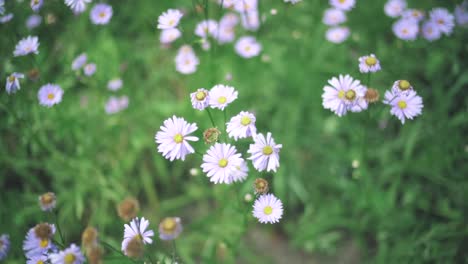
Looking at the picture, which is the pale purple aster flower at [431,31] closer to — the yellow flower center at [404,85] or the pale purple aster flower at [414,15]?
the pale purple aster flower at [414,15]

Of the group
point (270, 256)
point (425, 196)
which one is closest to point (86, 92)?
point (270, 256)

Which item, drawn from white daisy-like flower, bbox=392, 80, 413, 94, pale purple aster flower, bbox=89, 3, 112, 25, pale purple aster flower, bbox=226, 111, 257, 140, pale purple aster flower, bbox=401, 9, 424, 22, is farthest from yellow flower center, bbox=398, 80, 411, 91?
pale purple aster flower, bbox=89, 3, 112, 25

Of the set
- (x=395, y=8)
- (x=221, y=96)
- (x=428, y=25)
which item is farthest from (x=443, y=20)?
(x=221, y=96)

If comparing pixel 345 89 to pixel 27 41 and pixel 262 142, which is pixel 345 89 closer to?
pixel 262 142

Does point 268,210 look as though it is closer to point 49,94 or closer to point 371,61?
point 371,61

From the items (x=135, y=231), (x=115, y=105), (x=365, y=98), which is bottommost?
(x=135, y=231)
